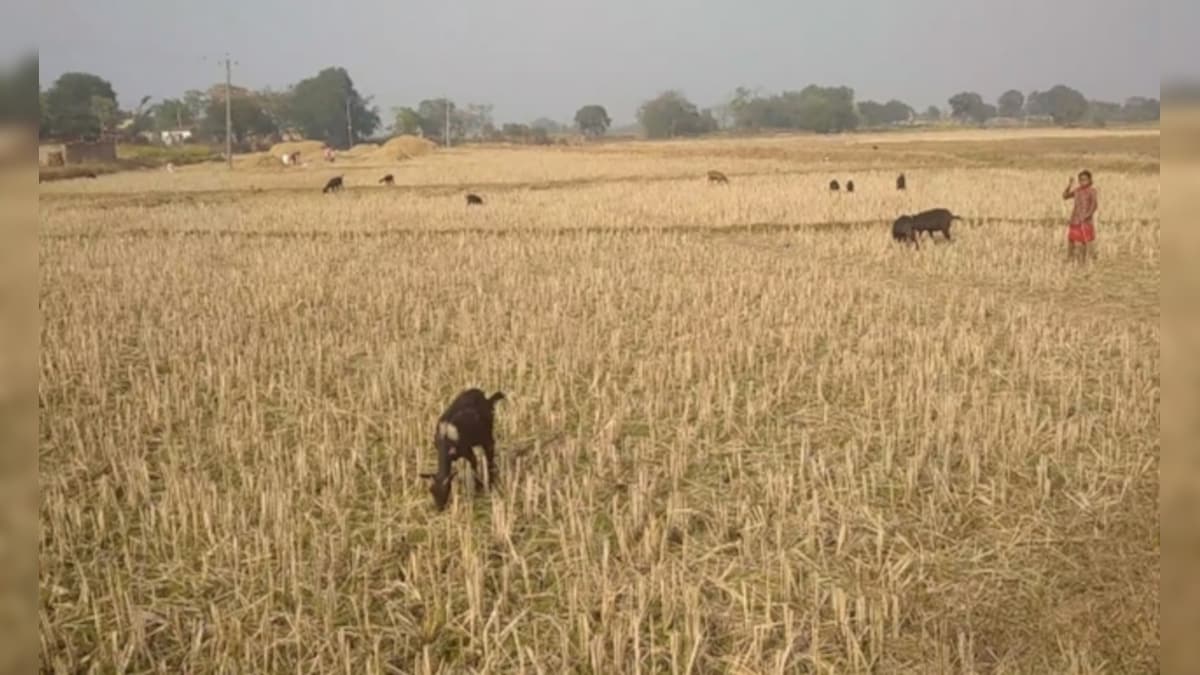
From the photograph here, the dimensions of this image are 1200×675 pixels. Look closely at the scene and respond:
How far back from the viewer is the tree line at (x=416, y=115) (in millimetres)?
64250

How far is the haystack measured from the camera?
5234 centimetres

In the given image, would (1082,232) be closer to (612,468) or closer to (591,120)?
(612,468)

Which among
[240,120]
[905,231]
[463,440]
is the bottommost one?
[463,440]

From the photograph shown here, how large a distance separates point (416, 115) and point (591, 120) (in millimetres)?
27993

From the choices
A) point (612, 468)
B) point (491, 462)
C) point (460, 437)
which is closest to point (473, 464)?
point (491, 462)

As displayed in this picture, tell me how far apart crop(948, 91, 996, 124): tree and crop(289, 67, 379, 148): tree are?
275ft

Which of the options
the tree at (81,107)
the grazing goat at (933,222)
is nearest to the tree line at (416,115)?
the tree at (81,107)

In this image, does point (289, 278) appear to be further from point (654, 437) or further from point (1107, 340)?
point (1107, 340)

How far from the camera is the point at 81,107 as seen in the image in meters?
59.8

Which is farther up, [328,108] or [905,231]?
[328,108]

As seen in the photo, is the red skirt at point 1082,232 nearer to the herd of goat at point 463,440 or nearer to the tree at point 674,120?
the herd of goat at point 463,440

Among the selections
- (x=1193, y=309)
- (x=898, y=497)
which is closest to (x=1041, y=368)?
(x=898, y=497)

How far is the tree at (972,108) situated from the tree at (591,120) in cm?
5142

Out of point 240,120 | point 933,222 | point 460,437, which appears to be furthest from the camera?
point 240,120
